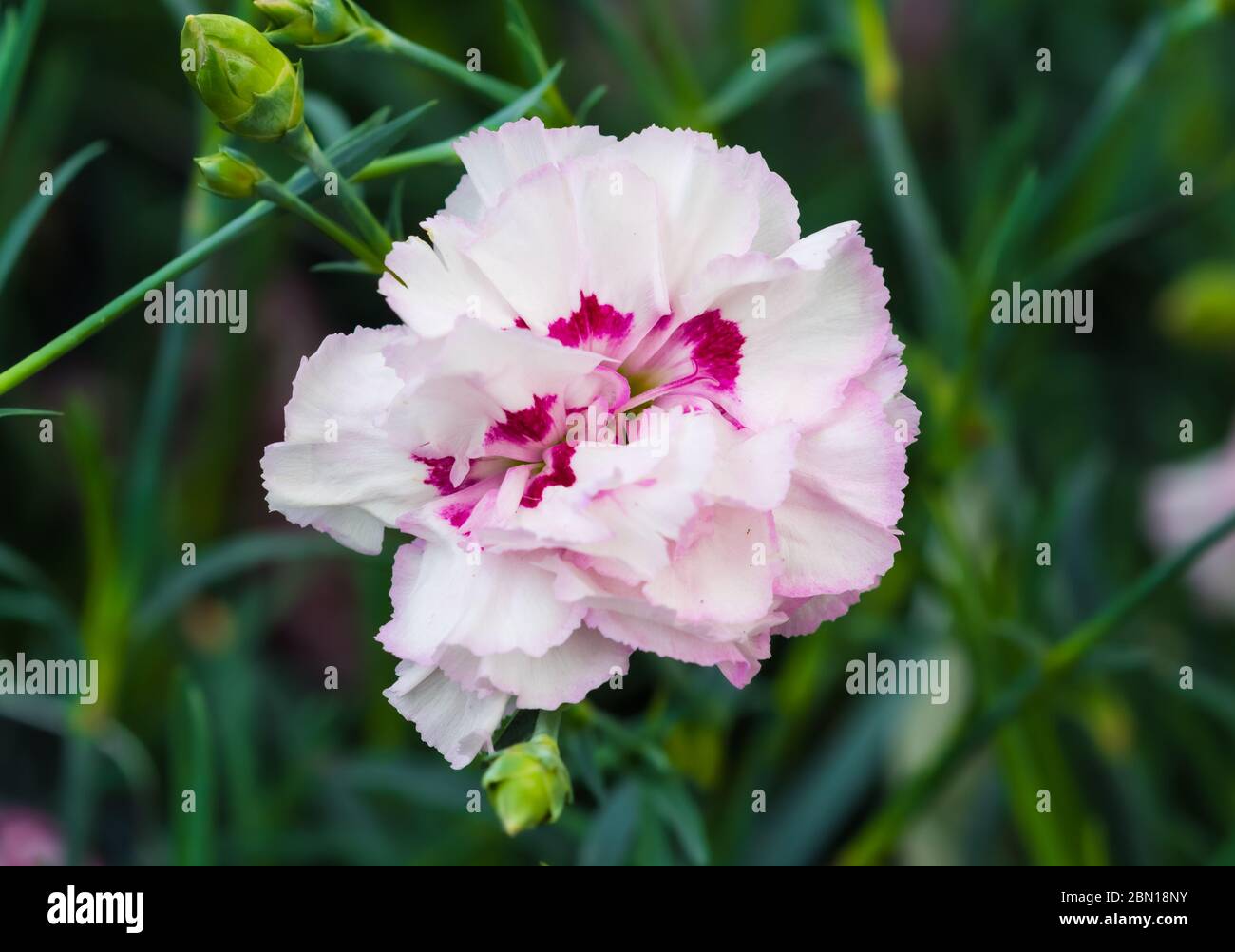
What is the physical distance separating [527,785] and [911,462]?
57 centimetres

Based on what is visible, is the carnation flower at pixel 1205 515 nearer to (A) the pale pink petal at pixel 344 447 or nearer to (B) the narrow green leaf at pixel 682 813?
(B) the narrow green leaf at pixel 682 813

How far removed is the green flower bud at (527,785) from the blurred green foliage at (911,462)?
0.48 feet

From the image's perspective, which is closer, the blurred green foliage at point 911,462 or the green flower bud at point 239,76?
the green flower bud at point 239,76

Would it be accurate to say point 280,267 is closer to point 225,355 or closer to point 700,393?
point 225,355

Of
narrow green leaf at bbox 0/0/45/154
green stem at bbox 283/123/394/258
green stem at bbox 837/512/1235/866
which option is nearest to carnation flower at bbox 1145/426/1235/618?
green stem at bbox 837/512/1235/866

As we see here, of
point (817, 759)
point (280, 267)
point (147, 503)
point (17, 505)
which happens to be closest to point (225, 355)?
point (280, 267)

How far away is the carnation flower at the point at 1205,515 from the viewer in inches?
48.3

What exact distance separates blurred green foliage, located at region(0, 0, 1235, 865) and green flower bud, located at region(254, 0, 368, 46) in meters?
0.08

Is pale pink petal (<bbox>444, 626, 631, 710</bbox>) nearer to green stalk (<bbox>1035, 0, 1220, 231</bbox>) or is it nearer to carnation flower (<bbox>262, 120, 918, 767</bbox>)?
carnation flower (<bbox>262, 120, 918, 767</bbox>)

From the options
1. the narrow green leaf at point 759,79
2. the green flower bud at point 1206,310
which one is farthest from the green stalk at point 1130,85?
the green flower bud at point 1206,310

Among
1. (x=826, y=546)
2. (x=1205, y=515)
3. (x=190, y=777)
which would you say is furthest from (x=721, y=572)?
(x=1205, y=515)
